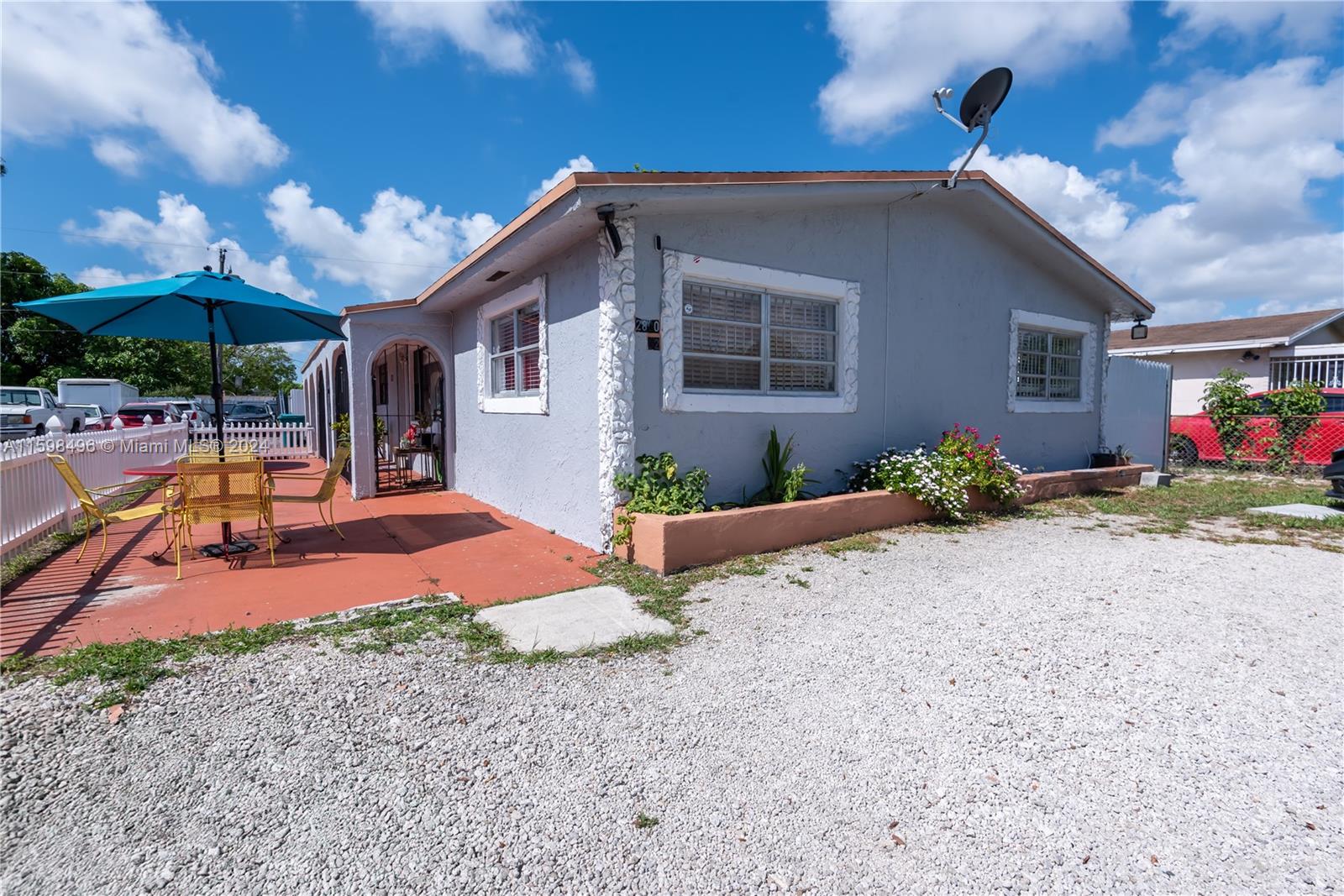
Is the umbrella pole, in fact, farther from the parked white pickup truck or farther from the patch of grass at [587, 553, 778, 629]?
the parked white pickup truck

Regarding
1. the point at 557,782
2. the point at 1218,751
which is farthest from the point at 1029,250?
the point at 557,782

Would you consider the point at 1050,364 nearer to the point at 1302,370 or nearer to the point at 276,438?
the point at 1302,370

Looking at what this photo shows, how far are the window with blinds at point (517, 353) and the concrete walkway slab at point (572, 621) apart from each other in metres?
2.99

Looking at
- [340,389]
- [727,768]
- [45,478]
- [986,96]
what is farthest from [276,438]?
[727,768]

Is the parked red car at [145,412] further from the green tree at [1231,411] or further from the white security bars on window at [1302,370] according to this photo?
the white security bars on window at [1302,370]

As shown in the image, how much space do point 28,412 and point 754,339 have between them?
67.9 ft

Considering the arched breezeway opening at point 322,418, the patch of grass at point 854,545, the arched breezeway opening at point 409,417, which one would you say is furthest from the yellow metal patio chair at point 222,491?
the arched breezeway opening at point 322,418

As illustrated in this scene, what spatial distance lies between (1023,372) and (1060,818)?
29.3 ft

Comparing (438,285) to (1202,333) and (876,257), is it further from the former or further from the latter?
(1202,333)

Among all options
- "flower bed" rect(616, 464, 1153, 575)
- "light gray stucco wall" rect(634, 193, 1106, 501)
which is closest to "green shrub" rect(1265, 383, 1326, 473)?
"light gray stucco wall" rect(634, 193, 1106, 501)

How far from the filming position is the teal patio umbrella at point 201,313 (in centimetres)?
516

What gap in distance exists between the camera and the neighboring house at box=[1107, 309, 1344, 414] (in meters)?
15.6

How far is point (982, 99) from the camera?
21.0 ft

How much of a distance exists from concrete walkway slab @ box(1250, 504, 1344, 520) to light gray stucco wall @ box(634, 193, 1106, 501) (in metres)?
2.57
